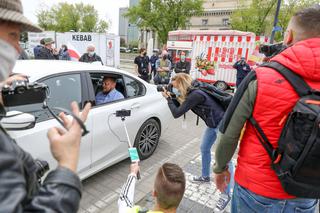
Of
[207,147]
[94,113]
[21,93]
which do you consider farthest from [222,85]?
[21,93]

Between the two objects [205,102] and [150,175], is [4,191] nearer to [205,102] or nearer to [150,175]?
[205,102]

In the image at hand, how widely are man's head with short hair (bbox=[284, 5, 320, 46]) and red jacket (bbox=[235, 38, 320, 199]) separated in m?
0.10

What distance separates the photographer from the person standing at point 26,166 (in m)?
0.70

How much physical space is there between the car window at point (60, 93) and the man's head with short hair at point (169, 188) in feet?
4.27

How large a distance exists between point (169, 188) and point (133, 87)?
8.29ft

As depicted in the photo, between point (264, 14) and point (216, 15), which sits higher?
point (216, 15)

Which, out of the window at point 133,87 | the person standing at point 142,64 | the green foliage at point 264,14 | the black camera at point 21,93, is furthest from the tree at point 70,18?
the black camera at point 21,93

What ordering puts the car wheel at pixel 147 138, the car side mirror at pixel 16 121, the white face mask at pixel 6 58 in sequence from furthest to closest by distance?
the car wheel at pixel 147 138 → the car side mirror at pixel 16 121 → the white face mask at pixel 6 58

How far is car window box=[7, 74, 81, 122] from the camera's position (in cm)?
256

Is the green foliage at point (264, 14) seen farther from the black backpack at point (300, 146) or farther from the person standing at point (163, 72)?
the black backpack at point (300, 146)

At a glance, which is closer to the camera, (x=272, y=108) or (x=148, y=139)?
(x=272, y=108)

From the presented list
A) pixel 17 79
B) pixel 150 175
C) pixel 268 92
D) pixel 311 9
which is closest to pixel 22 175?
pixel 17 79

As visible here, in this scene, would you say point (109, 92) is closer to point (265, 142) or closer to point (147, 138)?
point (147, 138)

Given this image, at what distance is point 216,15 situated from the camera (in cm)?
5681
